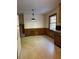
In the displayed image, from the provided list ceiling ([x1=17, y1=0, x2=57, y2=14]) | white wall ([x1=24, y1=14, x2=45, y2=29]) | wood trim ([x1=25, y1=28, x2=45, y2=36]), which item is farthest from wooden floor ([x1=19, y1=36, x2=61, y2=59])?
white wall ([x1=24, y1=14, x2=45, y2=29])

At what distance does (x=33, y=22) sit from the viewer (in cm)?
1081

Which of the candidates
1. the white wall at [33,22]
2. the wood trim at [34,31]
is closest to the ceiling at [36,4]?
the white wall at [33,22]

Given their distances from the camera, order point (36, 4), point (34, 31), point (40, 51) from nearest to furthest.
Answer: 1. point (40, 51)
2. point (36, 4)
3. point (34, 31)

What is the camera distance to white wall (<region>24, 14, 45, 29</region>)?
10.6 m

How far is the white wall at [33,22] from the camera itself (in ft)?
34.7

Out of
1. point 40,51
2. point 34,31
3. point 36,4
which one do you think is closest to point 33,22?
point 34,31

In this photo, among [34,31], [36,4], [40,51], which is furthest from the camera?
[34,31]

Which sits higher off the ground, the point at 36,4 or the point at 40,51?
the point at 36,4

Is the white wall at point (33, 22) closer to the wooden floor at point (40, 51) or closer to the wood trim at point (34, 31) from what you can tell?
the wood trim at point (34, 31)

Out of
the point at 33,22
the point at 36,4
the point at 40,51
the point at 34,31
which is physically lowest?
the point at 40,51

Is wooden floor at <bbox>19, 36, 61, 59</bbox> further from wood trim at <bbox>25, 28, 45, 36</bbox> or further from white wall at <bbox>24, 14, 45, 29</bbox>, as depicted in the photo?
white wall at <bbox>24, 14, 45, 29</bbox>

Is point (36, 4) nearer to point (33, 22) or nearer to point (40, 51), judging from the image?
point (40, 51)
